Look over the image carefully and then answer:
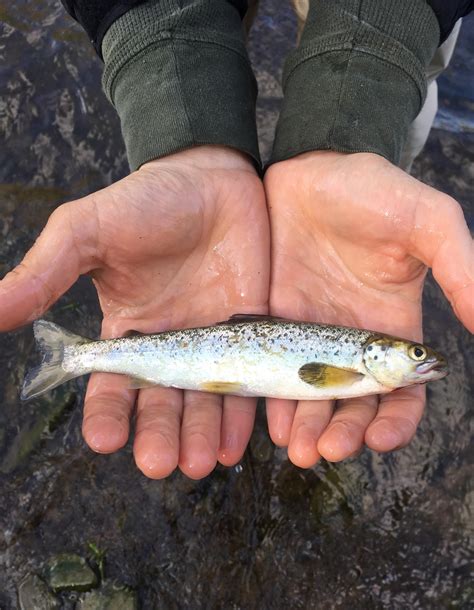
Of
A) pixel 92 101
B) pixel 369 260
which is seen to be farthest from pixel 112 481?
pixel 92 101

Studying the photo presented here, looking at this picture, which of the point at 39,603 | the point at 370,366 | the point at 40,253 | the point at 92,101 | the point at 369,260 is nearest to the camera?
the point at 40,253

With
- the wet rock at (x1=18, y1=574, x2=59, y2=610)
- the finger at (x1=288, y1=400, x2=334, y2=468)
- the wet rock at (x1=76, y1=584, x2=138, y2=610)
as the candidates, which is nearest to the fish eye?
the finger at (x1=288, y1=400, x2=334, y2=468)

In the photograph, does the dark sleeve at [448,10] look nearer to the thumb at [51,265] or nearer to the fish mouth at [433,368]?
the fish mouth at [433,368]

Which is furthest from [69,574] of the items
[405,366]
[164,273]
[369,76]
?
[369,76]

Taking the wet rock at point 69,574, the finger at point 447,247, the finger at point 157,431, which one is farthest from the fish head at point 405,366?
the wet rock at point 69,574

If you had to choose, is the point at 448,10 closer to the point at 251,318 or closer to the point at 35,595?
the point at 251,318

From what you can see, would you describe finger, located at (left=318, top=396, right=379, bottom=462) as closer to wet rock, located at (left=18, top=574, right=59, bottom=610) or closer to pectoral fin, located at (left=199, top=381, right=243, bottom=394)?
pectoral fin, located at (left=199, top=381, right=243, bottom=394)

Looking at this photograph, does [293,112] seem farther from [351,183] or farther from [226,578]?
[226,578]
